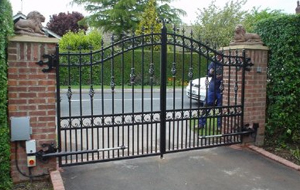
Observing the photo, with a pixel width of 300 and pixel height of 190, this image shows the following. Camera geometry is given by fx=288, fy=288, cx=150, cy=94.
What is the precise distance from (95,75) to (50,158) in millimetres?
11073

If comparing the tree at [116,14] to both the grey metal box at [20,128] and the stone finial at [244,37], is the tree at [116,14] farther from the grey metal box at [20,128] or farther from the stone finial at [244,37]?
the grey metal box at [20,128]

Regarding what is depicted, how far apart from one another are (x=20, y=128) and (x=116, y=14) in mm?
18300

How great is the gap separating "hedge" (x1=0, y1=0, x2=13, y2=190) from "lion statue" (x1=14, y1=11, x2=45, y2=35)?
151mm

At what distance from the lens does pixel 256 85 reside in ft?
16.0

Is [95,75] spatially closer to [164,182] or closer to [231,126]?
[231,126]

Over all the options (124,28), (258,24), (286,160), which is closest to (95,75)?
(124,28)

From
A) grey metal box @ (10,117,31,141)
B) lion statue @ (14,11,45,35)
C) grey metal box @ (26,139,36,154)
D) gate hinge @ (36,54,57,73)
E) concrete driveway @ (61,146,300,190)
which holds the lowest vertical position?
concrete driveway @ (61,146,300,190)

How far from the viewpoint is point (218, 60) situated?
4719 mm

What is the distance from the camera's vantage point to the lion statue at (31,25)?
3.35 metres

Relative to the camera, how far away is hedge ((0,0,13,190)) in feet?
9.82

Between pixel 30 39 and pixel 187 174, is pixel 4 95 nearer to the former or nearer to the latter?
pixel 30 39

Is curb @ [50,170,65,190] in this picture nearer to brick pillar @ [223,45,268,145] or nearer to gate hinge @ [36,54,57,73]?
gate hinge @ [36,54,57,73]

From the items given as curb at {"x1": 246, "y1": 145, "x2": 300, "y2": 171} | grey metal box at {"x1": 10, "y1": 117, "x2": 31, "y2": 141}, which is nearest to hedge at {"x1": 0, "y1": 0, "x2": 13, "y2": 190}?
grey metal box at {"x1": 10, "y1": 117, "x2": 31, "y2": 141}

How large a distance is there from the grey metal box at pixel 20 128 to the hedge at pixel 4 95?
0.08 meters
